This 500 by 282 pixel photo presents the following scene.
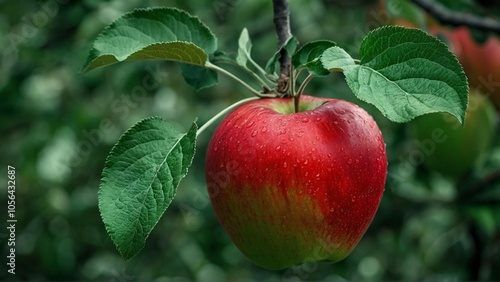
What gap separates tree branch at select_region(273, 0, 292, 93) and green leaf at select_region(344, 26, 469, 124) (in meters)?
0.10

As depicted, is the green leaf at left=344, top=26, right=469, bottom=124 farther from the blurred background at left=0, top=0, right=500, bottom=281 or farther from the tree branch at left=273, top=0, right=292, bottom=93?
the blurred background at left=0, top=0, right=500, bottom=281

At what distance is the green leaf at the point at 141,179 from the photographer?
0.63 meters

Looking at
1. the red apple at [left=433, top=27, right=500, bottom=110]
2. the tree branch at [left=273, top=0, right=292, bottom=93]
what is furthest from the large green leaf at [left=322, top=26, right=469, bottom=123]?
the red apple at [left=433, top=27, right=500, bottom=110]

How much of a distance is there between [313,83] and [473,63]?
369 millimetres

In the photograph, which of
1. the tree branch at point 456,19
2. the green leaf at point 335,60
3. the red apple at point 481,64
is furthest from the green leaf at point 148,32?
the red apple at point 481,64

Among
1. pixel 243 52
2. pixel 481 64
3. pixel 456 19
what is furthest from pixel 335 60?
pixel 481 64

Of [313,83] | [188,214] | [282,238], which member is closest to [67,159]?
[188,214]

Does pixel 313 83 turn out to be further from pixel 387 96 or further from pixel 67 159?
pixel 387 96

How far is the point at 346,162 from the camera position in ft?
2.21

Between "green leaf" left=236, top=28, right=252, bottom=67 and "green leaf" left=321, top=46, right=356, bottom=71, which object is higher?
"green leaf" left=321, top=46, right=356, bottom=71

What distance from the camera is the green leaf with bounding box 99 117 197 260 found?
63 cm

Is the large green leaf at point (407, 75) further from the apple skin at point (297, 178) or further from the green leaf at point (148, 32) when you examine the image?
the green leaf at point (148, 32)

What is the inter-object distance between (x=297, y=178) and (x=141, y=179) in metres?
0.15

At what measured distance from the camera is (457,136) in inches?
58.3
